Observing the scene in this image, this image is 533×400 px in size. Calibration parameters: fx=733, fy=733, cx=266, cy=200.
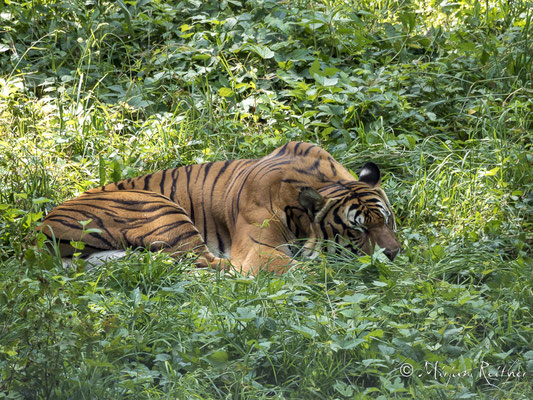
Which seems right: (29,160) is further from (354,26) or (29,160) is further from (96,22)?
(354,26)

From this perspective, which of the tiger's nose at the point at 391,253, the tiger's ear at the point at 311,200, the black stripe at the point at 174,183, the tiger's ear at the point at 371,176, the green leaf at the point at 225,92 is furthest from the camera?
the green leaf at the point at 225,92

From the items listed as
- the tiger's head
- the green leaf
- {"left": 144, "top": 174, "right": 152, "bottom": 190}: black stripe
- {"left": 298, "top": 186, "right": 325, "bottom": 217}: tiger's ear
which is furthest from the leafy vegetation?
{"left": 144, "top": 174, "right": 152, "bottom": 190}: black stripe

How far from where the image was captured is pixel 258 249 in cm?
451

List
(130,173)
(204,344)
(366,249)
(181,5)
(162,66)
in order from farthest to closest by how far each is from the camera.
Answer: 1. (181,5)
2. (162,66)
3. (130,173)
4. (366,249)
5. (204,344)

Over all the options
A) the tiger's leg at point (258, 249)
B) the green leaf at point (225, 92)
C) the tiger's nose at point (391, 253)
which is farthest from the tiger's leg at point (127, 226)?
the green leaf at point (225, 92)

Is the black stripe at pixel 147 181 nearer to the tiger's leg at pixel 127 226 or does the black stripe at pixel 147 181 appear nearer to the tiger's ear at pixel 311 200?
the tiger's leg at pixel 127 226

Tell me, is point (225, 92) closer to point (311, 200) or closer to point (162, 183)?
point (162, 183)

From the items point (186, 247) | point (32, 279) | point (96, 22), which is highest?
point (96, 22)

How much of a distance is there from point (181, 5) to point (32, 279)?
4.56 m

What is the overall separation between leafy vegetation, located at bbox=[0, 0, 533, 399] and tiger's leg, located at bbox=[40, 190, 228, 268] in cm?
23

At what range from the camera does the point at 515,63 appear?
6176 millimetres

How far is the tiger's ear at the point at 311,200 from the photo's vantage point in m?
4.50

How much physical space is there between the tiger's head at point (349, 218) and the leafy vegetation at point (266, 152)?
14 cm

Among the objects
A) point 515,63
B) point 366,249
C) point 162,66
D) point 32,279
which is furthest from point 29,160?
point 515,63
